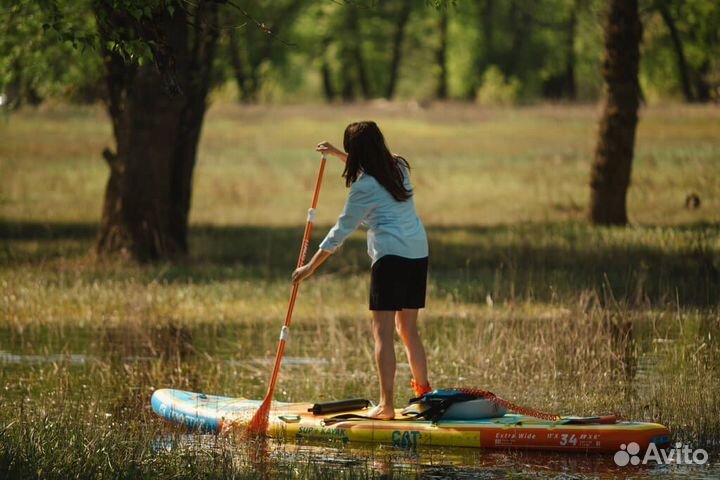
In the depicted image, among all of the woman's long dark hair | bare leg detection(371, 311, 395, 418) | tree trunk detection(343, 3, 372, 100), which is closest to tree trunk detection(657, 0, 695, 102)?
tree trunk detection(343, 3, 372, 100)

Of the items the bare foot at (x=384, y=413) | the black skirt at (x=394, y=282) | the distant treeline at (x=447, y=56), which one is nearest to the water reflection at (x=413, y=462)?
the bare foot at (x=384, y=413)

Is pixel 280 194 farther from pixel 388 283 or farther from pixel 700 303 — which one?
pixel 388 283

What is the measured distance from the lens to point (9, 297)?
1756 centimetres

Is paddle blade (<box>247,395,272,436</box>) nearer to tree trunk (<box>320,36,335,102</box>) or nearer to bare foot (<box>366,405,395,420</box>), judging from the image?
bare foot (<box>366,405,395,420</box>)

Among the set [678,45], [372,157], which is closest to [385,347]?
[372,157]

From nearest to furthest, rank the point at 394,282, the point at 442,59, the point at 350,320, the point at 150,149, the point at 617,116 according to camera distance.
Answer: the point at 394,282 → the point at 350,320 → the point at 150,149 → the point at 617,116 → the point at 442,59

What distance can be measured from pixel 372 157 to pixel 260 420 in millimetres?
2044

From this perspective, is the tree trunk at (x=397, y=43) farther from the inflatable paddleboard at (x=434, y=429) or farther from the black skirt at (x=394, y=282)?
the black skirt at (x=394, y=282)

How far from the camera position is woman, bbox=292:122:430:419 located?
34.1ft

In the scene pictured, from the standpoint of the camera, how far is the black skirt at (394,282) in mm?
10383

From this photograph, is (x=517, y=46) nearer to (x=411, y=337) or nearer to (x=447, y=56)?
(x=447, y=56)

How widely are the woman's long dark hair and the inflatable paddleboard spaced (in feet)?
5.29

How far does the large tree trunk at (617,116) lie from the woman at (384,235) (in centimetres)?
1402

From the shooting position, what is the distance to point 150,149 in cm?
2131
